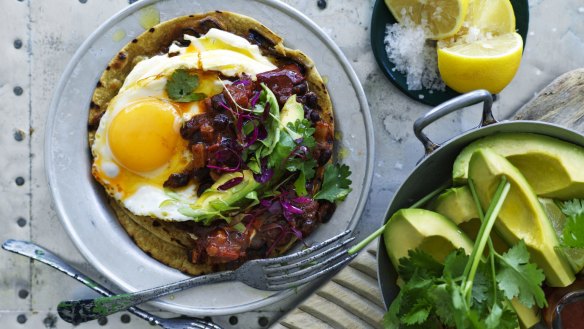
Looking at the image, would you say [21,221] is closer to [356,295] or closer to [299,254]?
[299,254]

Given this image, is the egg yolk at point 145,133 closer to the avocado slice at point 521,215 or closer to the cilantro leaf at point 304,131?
the cilantro leaf at point 304,131

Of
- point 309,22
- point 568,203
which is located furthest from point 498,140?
point 309,22

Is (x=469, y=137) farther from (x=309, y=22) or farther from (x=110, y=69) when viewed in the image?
(x=110, y=69)

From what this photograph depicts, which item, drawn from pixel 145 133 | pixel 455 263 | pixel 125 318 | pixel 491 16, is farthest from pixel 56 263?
pixel 491 16

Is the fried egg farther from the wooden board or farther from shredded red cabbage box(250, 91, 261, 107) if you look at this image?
the wooden board

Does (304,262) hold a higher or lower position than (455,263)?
lower

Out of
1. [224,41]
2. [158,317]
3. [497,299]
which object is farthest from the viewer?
[158,317]

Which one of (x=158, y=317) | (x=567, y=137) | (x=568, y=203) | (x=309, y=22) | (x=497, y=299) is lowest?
(x=158, y=317)
